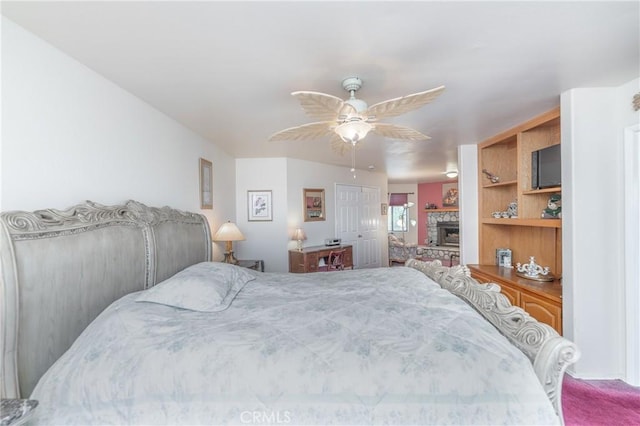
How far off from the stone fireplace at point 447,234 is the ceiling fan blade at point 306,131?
23.6 feet

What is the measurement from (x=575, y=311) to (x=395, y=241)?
18.7 ft

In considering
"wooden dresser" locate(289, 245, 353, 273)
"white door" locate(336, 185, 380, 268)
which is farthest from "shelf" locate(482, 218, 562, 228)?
"white door" locate(336, 185, 380, 268)

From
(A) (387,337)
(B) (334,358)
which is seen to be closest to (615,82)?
(A) (387,337)

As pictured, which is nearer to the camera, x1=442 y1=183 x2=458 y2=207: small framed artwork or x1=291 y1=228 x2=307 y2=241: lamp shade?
x1=291 y1=228 x2=307 y2=241: lamp shade

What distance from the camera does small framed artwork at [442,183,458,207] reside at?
820 cm

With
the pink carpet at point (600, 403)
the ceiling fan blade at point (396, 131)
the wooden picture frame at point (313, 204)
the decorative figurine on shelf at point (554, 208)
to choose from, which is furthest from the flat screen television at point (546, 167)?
the wooden picture frame at point (313, 204)

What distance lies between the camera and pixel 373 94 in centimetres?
217

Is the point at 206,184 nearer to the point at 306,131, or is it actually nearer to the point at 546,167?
the point at 306,131

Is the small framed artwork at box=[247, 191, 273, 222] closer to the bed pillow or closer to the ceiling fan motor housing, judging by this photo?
the bed pillow

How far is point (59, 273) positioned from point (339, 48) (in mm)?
1818

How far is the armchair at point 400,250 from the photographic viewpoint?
788cm

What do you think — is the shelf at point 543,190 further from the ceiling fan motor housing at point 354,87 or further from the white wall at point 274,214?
the white wall at point 274,214

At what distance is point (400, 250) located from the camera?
26.7 feet

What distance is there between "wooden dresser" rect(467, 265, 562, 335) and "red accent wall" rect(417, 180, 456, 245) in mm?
5576
